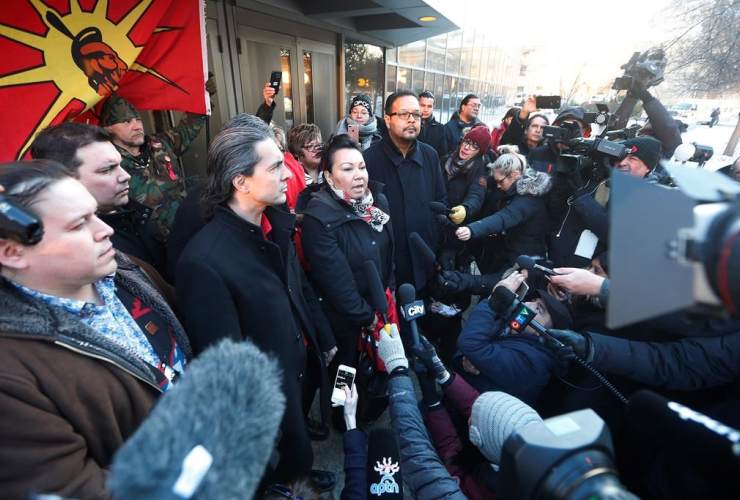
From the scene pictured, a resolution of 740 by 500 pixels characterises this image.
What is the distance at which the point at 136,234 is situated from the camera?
188 cm

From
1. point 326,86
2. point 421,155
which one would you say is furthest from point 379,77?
point 421,155

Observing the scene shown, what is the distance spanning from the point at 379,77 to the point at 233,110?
191 inches

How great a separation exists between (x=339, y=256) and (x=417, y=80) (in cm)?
930

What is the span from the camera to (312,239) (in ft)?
6.64

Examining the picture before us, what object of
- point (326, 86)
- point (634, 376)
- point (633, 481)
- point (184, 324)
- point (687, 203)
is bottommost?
point (633, 481)

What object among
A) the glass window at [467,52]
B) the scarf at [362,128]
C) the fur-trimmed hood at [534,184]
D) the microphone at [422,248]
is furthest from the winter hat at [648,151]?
the glass window at [467,52]

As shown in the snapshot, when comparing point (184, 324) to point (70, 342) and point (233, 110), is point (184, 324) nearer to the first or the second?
point (70, 342)

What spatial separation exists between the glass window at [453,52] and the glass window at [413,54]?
6.11ft

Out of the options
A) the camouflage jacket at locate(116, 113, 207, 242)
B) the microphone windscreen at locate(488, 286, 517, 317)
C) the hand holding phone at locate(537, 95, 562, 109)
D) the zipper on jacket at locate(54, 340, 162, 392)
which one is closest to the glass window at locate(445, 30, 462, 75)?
the hand holding phone at locate(537, 95, 562, 109)

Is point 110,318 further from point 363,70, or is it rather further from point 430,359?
point 363,70

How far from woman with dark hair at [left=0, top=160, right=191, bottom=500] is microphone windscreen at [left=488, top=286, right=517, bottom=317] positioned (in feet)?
4.84

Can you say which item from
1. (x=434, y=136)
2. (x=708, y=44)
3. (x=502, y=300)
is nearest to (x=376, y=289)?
(x=502, y=300)

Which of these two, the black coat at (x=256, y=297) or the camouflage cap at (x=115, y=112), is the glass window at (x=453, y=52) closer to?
the camouflage cap at (x=115, y=112)

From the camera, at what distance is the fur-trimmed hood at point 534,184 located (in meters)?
2.66
